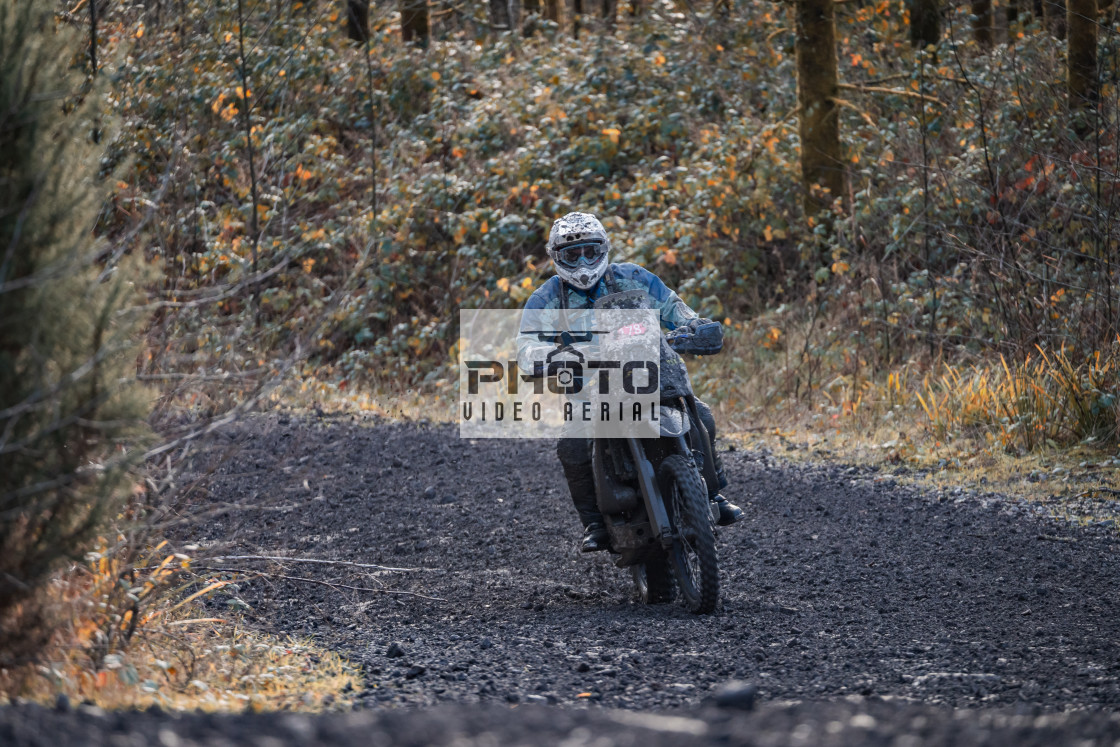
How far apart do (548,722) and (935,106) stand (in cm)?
1602

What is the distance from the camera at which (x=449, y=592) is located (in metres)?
7.09

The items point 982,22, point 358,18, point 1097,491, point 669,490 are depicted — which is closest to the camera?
point 669,490

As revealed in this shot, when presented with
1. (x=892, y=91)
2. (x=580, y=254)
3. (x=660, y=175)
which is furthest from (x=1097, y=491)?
(x=660, y=175)

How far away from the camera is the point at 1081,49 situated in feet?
43.7

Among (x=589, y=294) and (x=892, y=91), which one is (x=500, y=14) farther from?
(x=589, y=294)

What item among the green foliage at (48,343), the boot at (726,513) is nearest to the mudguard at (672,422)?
the boot at (726,513)

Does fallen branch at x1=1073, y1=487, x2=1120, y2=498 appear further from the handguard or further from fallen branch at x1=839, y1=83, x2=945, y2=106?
fallen branch at x1=839, y1=83, x2=945, y2=106

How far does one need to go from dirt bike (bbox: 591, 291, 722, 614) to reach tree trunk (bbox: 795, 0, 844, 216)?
414 inches

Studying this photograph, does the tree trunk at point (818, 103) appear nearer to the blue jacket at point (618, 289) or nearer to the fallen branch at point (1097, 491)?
the fallen branch at point (1097, 491)

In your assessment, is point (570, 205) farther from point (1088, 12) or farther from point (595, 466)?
point (595, 466)

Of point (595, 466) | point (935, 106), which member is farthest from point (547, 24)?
point (595, 466)

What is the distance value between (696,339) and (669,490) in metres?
0.90

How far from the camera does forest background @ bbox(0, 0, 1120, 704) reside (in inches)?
155

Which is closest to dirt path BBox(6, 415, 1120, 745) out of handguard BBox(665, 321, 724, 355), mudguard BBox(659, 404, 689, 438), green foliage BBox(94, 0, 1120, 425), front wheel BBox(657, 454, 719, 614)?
front wheel BBox(657, 454, 719, 614)
